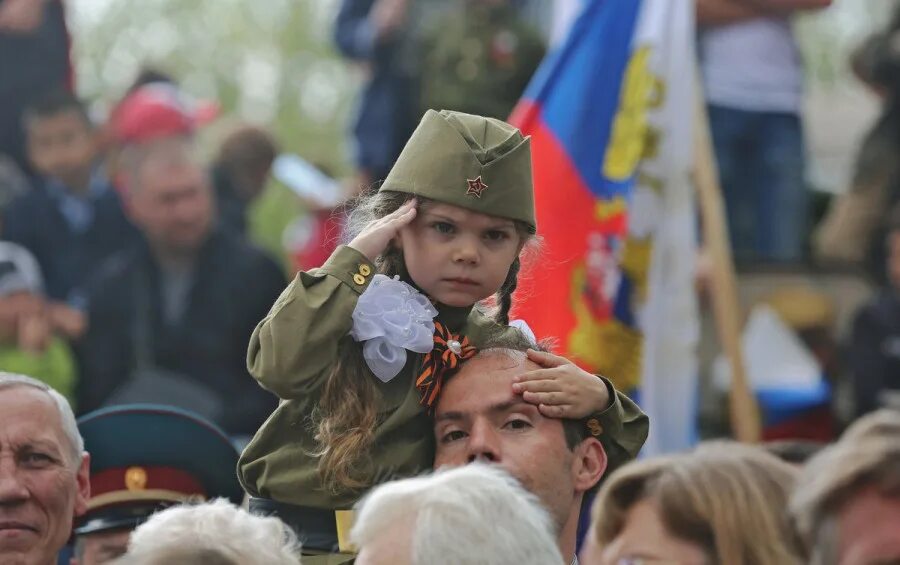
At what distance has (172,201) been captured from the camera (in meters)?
10.3

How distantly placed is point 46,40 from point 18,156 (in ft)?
2.17

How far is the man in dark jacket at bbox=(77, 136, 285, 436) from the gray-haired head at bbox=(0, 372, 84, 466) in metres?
4.43

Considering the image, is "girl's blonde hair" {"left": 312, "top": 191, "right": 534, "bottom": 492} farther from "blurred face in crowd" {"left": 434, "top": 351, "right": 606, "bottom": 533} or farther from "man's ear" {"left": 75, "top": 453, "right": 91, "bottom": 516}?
"man's ear" {"left": 75, "top": 453, "right": 91, "bottom": 516}

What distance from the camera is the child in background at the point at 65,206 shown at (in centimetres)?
1066

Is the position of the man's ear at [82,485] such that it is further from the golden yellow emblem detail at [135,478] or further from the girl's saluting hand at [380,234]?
the girl's saluting hand at [380,234]

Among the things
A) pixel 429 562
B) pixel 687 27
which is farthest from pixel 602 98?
pixel 429 562

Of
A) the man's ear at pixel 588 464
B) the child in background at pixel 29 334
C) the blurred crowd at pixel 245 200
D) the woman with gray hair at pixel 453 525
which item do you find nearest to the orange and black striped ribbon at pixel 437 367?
the man's ear at pixel 588 464

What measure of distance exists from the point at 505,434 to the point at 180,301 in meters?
5.98

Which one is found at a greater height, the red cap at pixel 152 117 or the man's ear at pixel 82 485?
the man's ear at pixel 82 485

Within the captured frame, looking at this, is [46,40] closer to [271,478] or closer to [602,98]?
[602,98]

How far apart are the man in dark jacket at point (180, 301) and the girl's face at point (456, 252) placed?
17.3ft

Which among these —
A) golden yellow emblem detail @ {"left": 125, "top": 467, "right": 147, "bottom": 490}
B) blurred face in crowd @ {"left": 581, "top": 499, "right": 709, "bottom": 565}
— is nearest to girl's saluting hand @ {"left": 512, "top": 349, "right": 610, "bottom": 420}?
blurred face in crowd @ {"left": 581, "top": 499, "right": 709, "bottom": 565}

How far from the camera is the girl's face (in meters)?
4.46

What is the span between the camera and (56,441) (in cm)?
509
